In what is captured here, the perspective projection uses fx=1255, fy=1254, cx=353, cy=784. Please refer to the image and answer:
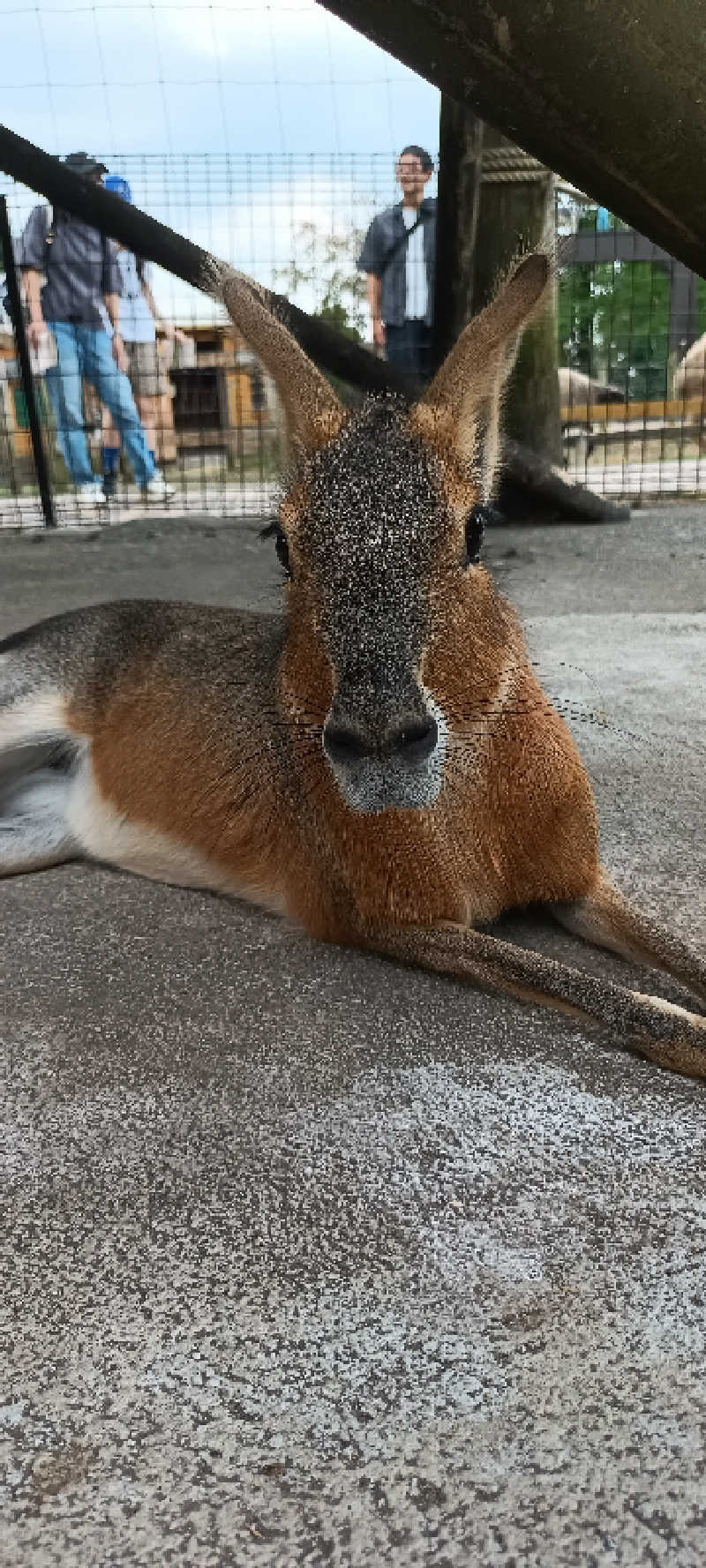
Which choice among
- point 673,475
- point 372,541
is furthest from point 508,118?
point 673,475

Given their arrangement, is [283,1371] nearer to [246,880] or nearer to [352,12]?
[246,880]

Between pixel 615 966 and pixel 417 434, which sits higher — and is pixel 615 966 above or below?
below

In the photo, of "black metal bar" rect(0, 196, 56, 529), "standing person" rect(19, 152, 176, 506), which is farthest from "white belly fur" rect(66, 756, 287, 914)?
"standing person" rect(19, 152, 176, 506)

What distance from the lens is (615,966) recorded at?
234 centimetres

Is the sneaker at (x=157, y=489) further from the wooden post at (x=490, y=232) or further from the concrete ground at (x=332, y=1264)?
the concrete ground at (x=332, y=1264)

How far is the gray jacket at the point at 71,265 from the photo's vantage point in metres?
8.83

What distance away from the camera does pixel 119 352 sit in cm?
960

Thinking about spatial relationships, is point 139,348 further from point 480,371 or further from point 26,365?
point 480,371

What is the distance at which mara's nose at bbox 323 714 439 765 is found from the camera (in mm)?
1725

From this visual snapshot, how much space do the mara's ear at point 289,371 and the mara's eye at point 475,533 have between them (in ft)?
0.95

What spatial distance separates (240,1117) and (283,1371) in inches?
21.0

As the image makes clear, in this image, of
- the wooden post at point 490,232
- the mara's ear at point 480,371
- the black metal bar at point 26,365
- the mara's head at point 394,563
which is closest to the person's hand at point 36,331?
the black metal bar at point 26,365

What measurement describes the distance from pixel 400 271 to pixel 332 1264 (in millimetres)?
8593

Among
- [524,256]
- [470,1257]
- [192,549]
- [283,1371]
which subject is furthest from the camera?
[192,549]
